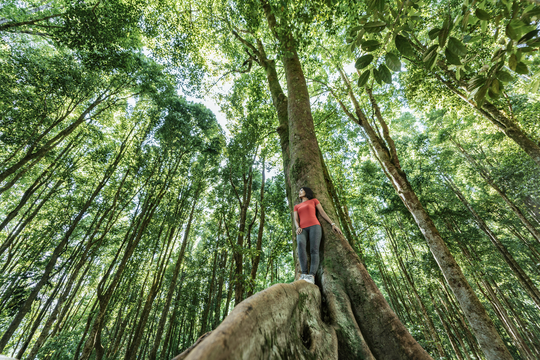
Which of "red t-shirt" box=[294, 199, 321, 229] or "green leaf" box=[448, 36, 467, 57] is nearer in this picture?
"green leaf" box=[448, 36, 467, 57]

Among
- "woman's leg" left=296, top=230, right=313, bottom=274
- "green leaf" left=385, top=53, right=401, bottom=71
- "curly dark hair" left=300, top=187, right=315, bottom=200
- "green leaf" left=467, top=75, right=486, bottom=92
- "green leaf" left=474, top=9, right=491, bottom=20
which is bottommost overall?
"woman's leg" left=296, top=230, right=313, bottom=274

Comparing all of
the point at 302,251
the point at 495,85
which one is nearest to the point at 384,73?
the point at 495,85

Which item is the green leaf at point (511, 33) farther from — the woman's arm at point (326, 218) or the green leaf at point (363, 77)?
the woman's arm at point (326, 218)

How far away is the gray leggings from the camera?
2.51 metres

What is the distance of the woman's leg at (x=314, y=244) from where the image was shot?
8.16 feet

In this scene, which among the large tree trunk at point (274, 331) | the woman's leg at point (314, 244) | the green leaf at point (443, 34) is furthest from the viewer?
the woman's leg at point (314, 244)

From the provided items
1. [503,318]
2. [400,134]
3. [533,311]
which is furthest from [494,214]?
[533,311]

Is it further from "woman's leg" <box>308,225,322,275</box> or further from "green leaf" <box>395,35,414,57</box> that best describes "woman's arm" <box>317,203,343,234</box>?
"green leaf" <box>395,35,414,57</box>

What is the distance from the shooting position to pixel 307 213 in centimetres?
276

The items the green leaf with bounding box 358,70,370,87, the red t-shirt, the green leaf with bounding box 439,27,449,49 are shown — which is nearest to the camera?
the green leaf with bounding box 439,27,449,49

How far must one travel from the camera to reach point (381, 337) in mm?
1754

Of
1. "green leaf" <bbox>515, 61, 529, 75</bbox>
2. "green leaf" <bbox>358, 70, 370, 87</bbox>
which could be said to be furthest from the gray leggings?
"green leaf" <bbox>515, 61, 529, 75</bbox>

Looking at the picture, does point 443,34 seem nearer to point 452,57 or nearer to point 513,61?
point 452,57

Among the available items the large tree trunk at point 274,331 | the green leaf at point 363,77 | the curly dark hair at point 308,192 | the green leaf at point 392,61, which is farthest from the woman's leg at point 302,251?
the green leaf at point 392,61
